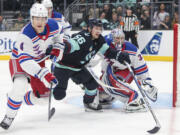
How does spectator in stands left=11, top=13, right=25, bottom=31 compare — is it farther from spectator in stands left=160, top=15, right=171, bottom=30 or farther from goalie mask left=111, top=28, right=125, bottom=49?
goalie mask left=111, top=28, right=125, bottom=49

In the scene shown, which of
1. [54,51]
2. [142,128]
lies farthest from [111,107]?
[54,51]

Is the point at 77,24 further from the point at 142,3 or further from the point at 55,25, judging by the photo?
the point at 55,25

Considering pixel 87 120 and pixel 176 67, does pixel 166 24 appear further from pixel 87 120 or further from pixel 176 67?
pixel 87 120

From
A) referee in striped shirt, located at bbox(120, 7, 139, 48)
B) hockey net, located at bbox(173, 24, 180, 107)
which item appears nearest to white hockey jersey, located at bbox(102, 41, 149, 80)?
hockey net, located at bbox(173, 24, 180, 107)

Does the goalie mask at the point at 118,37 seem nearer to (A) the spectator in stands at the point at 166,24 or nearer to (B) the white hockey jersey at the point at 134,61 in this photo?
(B) the white hockey jersey at the point at 134,61

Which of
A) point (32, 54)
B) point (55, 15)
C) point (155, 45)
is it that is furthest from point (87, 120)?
point (155, 45)

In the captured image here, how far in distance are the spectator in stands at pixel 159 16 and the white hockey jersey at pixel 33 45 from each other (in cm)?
507

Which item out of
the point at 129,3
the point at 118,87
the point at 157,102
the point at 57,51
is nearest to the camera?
the point at 57,51

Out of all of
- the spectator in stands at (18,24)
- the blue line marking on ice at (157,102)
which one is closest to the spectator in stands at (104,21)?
the spectator in stands at (18,24)

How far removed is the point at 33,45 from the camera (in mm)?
2725

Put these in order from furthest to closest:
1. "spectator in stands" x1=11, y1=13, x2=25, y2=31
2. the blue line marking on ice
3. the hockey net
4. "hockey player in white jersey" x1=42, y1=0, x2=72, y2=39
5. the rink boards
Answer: "spectator in stands" x1=11, y1=13, x2=25, y2=31
the rink boards
"hockey player in white jersey" x1=42, y1=0, x2=72, y2=39
the blue line marking on ice
the hockey net

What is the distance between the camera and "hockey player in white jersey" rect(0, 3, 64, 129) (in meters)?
2.64

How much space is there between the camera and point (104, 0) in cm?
824

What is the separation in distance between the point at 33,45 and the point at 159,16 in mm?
5444
